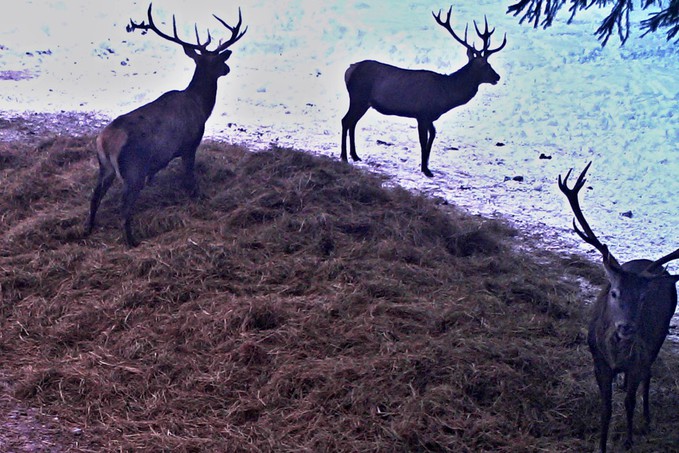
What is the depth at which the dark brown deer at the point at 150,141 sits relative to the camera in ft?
23.8

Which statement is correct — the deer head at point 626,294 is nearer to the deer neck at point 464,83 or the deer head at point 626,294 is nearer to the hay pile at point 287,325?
the hay pile at point 287,325

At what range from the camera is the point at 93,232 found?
284 inches

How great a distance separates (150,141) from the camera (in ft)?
24.7

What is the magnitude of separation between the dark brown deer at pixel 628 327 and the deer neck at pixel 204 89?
5.11 m

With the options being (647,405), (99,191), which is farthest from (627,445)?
(99,191)

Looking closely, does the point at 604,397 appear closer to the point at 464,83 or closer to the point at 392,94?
the point at 392,94

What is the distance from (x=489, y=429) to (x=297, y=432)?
1088 millimetres

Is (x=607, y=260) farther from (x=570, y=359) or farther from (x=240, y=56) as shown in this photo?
(x=240, y=56)

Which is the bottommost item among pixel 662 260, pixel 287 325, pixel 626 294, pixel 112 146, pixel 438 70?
pixel 287 325

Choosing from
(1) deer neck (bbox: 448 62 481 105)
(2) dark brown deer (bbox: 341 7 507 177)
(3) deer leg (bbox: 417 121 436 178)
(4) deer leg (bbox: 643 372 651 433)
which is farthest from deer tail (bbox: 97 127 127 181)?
(1) deer neck (bbox: 448 62 481 105)

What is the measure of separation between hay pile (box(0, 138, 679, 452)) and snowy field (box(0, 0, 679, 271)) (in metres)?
1.96

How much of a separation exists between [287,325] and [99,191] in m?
2.81

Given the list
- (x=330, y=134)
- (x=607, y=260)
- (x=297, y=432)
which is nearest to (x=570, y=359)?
(x=607, y=260)

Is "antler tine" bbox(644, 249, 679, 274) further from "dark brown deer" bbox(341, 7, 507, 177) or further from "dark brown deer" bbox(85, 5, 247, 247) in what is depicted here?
"dark brown deer" bbox(341, 7, 507, 177)
